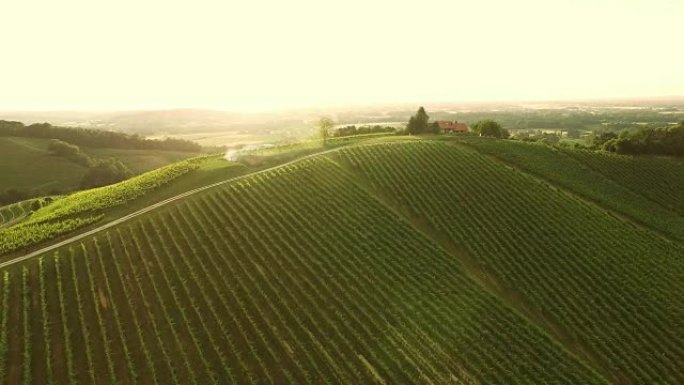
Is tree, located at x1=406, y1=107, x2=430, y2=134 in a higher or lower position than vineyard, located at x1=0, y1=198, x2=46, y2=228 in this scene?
higher

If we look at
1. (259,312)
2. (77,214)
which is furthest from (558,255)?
(77,214)

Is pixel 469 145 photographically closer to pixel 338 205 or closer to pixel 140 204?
pixel 338 205

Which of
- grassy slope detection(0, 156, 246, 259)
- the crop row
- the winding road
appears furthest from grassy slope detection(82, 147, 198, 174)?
the crop row

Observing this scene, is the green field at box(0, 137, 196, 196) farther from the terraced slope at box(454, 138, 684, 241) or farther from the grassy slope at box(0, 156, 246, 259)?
the terraced slope at box(454, 138, 684, 241)

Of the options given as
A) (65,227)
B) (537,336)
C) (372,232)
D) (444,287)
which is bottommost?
(537,336)

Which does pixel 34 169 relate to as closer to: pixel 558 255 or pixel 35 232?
pixel 35 232

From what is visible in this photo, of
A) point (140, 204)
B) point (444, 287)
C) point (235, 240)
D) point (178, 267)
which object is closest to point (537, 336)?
point (444, 287)
